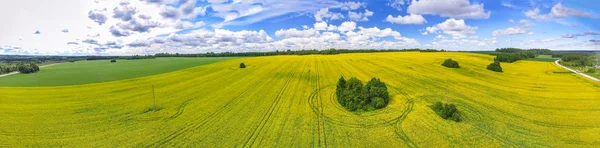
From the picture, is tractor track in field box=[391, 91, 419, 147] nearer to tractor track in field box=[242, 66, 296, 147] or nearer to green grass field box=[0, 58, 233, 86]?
tractor track in field box=[242, 66, 296, 147]

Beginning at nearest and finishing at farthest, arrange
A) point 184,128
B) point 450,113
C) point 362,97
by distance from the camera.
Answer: point 184,128 → point 450,113 → point 362,97

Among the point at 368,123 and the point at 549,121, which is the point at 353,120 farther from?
the point at 549,121

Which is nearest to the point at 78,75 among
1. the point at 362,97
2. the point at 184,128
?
the point at 184,128

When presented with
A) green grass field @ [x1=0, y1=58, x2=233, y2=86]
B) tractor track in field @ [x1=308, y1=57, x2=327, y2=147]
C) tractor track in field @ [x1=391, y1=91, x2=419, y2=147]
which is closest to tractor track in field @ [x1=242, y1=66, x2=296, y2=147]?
tractor track in field @ [x1=308, y1=57, x2=327, y2=147]

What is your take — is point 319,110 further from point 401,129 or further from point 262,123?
point 401,129

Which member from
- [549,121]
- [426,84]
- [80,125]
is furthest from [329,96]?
[80,125]

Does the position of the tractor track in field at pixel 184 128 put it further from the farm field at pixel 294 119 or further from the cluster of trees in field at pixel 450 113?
the cluster of trees in field at pixel 450 113

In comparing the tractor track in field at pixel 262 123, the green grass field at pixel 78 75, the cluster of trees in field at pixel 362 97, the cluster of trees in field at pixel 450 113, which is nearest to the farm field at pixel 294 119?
the tractor track in field at pixel 262 123

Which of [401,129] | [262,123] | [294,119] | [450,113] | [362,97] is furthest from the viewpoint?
[362,97]
